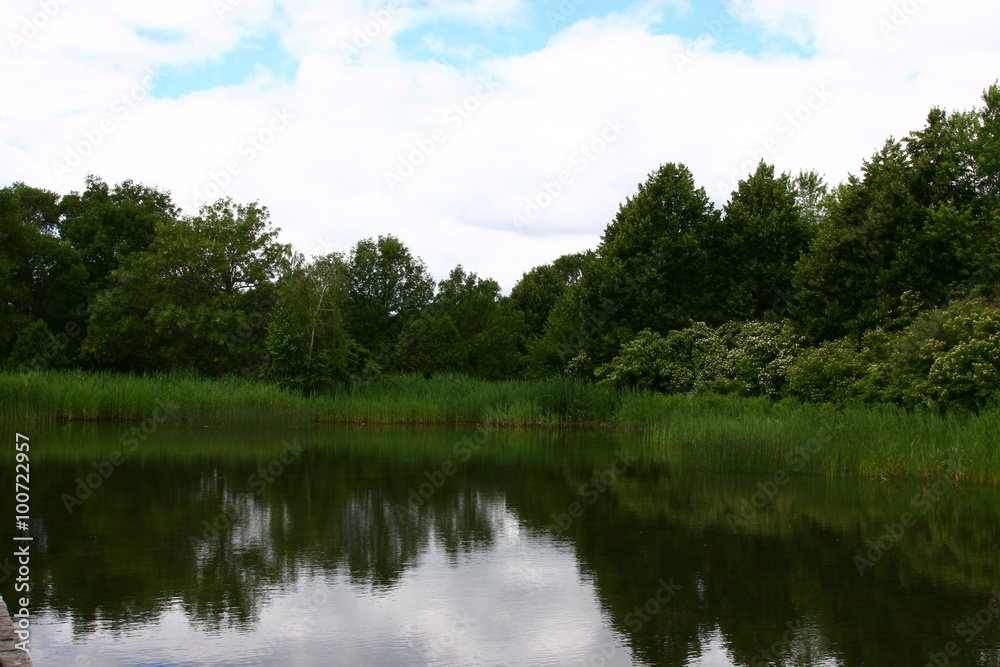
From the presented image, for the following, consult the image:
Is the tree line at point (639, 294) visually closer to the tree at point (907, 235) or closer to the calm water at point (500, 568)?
the tree at point (907, 235)

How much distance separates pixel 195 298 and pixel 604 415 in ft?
58.0

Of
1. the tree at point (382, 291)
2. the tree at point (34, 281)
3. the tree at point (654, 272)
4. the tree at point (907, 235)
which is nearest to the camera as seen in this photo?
the tree at point (907, 235)

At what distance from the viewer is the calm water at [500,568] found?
6641 mm

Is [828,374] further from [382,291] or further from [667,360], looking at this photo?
[382,291]

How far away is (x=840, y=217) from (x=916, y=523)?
673 inches

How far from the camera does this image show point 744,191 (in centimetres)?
3519

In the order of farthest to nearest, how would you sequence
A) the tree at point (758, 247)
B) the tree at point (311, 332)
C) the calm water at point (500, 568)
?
1. the tree at point (758, 247)
2. the tree at point (311, 332)
3. the calm water at point (500, 568)

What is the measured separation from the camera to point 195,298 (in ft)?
118

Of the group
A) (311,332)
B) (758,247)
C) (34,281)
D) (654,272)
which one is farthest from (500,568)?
(34,281)

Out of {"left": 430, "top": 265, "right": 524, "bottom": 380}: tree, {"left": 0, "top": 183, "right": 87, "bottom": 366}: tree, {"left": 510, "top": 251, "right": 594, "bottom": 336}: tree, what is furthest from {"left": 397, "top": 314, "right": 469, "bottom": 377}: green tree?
{"left": 0, "top": 183, "right": 87, "bottom": 366}: tree

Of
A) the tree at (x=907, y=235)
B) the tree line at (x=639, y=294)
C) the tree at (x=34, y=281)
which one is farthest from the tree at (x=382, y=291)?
the tree at (x=907, y=235)

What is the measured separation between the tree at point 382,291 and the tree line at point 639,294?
0.37 feet

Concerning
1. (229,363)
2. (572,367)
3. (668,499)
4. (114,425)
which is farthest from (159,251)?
(668,499)

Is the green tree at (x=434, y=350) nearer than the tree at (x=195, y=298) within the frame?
No
